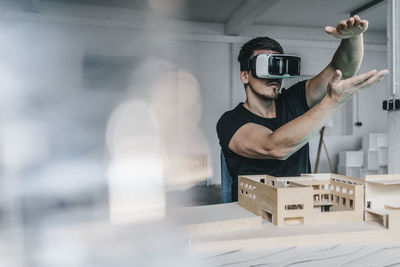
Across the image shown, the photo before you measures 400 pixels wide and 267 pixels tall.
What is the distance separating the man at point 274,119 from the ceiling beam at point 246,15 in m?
2.70

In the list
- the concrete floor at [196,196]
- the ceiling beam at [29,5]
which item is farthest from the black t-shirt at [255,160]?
the ceiling beam at [29,5]

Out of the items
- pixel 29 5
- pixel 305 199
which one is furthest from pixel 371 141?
pixel 29 5

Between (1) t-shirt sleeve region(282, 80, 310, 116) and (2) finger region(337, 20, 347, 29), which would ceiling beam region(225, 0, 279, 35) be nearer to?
(1) t-shirt sleeve region(282, 80, 310, 116)

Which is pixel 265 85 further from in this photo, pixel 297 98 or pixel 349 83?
pixel 349 83

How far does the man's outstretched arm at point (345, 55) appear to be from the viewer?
48.6 inches

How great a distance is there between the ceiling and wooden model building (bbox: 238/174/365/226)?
3.88 metres

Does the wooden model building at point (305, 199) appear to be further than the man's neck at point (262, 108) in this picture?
No

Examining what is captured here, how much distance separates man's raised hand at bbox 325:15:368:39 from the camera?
3.89 feet

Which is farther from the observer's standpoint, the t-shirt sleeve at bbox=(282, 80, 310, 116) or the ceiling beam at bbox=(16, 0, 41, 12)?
the ceiling beam at bbox=(16, 0, 41, 12)

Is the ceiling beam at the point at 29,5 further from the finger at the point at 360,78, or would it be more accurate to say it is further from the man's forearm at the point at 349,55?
the finger at the point at 360,78

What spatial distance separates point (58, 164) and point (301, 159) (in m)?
4.49

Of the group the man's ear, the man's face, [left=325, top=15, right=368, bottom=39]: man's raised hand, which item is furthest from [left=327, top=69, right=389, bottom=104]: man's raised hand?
the man's ear

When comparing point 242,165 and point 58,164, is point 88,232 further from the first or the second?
point 58,164

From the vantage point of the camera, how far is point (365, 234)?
100 centimetres
